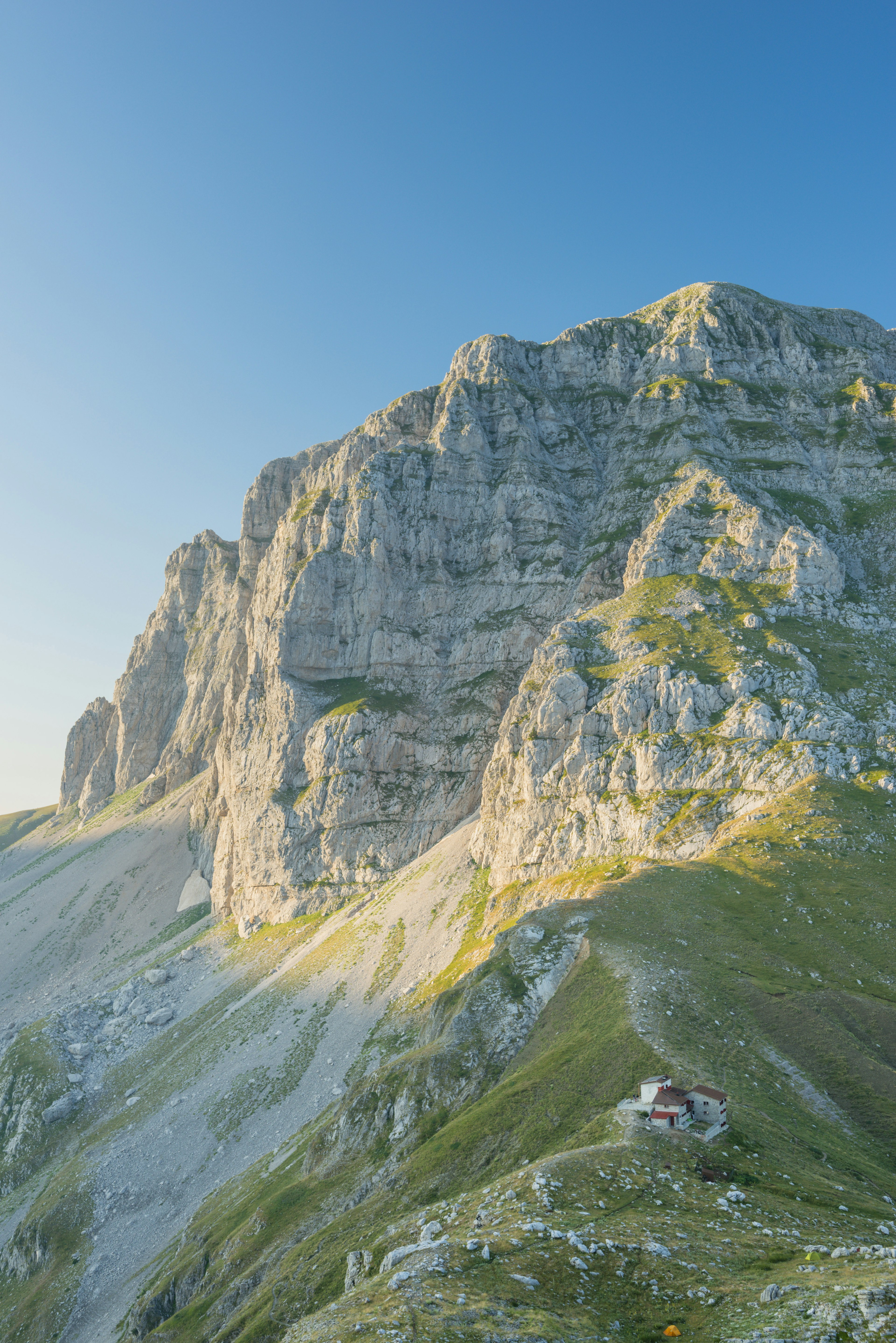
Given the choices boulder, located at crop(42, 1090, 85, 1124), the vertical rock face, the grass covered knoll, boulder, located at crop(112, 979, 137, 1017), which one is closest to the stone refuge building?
the grass covered knoll

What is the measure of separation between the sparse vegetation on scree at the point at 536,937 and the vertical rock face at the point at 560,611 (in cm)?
87

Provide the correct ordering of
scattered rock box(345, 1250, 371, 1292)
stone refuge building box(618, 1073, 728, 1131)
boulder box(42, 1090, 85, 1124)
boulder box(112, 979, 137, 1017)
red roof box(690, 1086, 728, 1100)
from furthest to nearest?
boulder box(112, 979, 137, 1017) → boulder box(42, 1090, 85, 1124) → red roof box(690, 1086, 728, 1100) → stone refuge building box(618, 1073, 728, 1131) → scattered rock box(345, 1250, 371, 1292)

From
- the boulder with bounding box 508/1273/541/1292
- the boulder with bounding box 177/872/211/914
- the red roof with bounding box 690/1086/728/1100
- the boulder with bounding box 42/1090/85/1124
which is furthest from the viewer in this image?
the boulder with bounding box 177/872/211/914

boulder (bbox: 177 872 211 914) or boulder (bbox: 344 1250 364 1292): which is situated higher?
boulder (bbox: 344 1250 364 1292)

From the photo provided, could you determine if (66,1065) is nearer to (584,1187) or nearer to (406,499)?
(584,1187)

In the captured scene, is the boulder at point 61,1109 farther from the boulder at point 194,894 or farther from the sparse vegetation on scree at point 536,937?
the boulder at point 194,894

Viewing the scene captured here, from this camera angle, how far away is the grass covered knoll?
20688 millimetres

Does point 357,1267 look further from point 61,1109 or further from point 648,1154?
point 61,1109

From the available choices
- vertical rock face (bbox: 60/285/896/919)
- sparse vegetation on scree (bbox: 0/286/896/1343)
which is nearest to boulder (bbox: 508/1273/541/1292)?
sparse vegetation on scree (bbox: 0/286/896/1343)

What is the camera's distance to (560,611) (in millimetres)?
154250

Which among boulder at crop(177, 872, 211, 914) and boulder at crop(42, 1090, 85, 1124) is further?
boulder at crop(177, 872, 211, 914)

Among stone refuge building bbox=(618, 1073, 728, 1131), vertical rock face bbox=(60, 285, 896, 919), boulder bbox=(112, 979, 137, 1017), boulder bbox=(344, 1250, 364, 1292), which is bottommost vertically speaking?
boulder bbox=(112, 979, 137, 1017)

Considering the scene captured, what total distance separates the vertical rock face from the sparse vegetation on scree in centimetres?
87

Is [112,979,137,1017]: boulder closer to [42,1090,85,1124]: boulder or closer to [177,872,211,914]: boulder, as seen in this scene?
[42,1090,85,1124]: boulder
